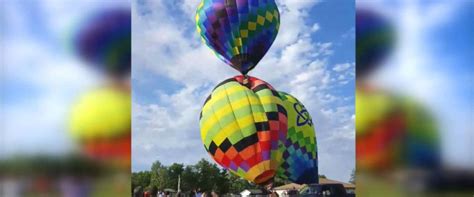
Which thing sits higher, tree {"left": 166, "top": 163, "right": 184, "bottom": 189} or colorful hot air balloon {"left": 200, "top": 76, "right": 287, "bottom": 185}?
colorful hot air balloon {"left": 200, "top": 76, "right": 287, "bottom": 185}

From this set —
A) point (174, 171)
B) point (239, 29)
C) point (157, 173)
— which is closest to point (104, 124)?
point (239, 29)

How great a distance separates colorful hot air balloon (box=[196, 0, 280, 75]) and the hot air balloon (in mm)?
4089

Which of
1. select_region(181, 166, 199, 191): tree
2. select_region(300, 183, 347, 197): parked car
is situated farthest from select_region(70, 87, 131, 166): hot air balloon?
select_region(181, 166, 199, 191): tree

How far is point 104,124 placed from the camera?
2.20 meters

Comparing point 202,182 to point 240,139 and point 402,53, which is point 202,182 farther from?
point 402,53

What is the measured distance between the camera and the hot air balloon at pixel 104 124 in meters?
Result: 2.15

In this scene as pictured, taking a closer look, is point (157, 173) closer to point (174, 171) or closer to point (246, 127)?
point (246, 127)

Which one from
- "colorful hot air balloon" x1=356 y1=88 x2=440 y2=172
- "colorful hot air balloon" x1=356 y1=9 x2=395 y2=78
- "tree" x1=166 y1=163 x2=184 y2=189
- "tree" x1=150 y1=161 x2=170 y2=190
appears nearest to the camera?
"colorful hot air balloon" x1=356 y1=88 x2=440 y2=172

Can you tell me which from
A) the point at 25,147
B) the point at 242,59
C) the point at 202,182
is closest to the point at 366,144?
the point at 25,147

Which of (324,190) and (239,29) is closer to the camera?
(324,190)

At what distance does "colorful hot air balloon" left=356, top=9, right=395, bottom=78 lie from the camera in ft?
6.87

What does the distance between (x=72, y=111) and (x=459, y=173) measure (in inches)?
64.0

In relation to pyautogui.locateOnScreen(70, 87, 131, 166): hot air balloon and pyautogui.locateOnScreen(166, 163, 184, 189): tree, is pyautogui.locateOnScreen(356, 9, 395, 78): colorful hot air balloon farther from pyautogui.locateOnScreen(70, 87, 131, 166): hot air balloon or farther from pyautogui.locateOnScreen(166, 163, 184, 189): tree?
pyautogui.locateOnScreen(166, 163, 184, 189): tree

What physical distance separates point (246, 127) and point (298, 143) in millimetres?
906
